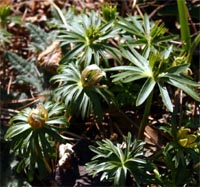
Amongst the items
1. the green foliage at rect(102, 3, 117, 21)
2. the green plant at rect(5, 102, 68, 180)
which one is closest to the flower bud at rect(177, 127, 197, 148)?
the green plant at rect(5, 102, 68, 180)

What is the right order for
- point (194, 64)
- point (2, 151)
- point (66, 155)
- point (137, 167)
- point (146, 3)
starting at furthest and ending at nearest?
1. point (146, 3)
2. point (194, 64)
3. point (2, 151)
4. point (66, 155)
5. point (137, 167)

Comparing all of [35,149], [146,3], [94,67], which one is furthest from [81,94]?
[146,3]

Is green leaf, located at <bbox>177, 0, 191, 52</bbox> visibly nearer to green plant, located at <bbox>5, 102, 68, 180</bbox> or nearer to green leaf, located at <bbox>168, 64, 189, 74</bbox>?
green leaf, located at <bbox>168, 64, 189, 74</bbox>

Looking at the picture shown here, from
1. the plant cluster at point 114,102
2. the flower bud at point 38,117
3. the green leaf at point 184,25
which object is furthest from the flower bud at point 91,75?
the green leaf at point 184,25

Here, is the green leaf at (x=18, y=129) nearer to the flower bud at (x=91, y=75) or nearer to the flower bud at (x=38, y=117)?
the flower bud at (x=38, y=117)

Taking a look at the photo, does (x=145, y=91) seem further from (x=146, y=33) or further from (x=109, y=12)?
(x=109, y=12)

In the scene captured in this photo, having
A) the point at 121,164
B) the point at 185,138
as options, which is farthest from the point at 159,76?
the point at 121,164

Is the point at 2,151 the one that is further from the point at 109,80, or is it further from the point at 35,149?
the point at 109,80
